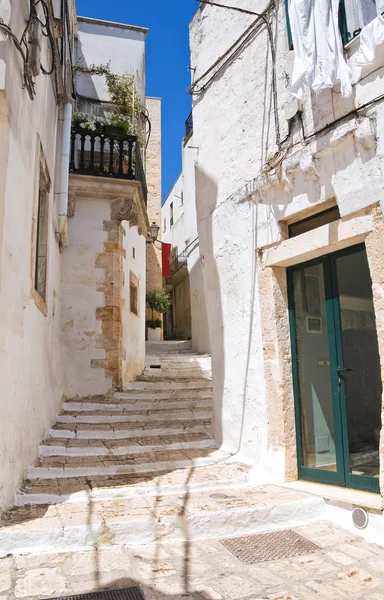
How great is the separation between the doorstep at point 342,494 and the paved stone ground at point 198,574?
291mm

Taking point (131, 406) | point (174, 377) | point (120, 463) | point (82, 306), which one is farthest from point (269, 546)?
point (174, 377)

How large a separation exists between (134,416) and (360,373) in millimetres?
3556

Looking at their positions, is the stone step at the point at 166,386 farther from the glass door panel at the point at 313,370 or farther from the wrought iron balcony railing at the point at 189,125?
the wrought iron balcony railing at the point at 189,125

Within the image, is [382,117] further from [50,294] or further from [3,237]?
[50,294]

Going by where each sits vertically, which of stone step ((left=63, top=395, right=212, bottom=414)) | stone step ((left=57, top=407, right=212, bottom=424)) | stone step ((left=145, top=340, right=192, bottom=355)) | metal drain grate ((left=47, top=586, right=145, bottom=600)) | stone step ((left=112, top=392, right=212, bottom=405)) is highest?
stone step ((left=145, top=340, right=192, bottom=355))

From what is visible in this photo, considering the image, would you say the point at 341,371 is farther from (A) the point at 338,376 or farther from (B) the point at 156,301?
(B) the point at 156,301

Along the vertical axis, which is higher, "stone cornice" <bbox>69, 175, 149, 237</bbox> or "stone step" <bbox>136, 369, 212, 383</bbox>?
"stone cornice" <bbox>69, 175, 149, 237</bbox>

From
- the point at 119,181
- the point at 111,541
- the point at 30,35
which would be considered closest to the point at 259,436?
the point at 111,541

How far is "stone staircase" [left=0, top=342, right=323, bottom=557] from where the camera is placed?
356 cm

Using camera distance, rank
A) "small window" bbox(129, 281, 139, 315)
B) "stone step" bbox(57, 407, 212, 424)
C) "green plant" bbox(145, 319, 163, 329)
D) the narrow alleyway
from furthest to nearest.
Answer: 1. "green plant" bbox(145, 319, 163, 329)
2. "small window" bbox(129, 281, 139, 315)
3. "stone step" bbox(57, 407, 212, 424)
4. the narrow alleyway

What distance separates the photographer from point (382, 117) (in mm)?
3814

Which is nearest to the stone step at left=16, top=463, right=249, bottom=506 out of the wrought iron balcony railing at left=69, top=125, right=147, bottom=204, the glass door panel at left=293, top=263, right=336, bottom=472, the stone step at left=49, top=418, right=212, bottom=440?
the glass door panel at left=293, top=263, right=336, bottom=472

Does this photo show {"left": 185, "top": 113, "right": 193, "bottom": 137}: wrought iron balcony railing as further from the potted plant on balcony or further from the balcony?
the potted plant on balcony

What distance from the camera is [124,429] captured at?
20.4 feet
